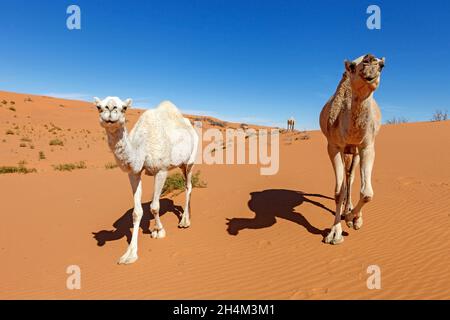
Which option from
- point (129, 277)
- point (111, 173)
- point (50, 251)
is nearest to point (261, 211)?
point (129, 277)

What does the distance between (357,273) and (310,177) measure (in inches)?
239

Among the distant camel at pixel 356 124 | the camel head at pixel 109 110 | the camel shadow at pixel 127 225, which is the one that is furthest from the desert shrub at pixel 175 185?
the camel head at pixel 109 110

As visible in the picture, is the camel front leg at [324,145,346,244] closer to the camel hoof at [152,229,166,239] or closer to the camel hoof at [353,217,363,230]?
the camel hoof at [353,217,363,230]

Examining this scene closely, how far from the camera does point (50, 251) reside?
16.6ft

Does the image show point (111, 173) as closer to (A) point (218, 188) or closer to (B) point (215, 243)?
(A) point (218, 188)

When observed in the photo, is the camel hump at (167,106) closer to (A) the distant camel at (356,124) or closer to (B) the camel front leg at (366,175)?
(A) the distant camel at (356,124)

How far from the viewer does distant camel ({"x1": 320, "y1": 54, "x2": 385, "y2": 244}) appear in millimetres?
3250

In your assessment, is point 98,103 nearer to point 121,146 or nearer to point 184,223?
point 121,146

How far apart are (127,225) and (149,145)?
8.08 feet

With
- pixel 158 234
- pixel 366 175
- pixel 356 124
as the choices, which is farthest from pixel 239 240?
pixel 356 124

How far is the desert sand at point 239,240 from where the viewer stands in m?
3.69

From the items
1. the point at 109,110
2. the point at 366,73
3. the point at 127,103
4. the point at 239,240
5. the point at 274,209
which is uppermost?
the point at 366,73

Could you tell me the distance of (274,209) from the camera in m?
6.65

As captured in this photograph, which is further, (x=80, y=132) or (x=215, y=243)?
(x=80, y=132)
